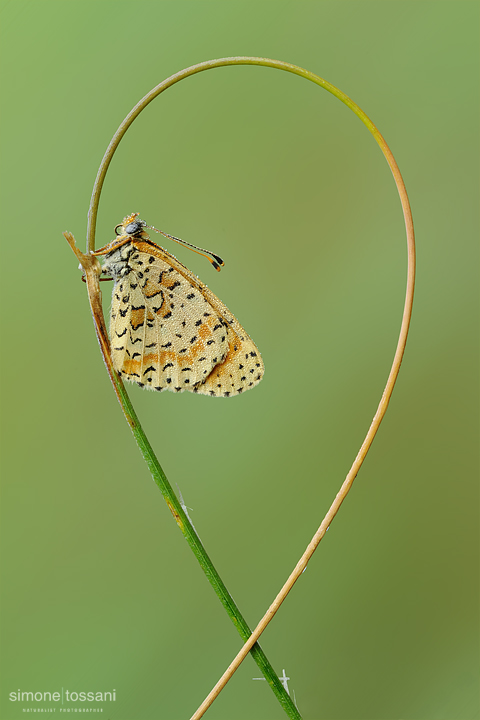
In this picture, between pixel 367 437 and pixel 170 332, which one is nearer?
pixel 367 437

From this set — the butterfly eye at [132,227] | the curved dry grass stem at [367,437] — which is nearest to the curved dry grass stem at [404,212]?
the curved dry grass stem at [367,437]

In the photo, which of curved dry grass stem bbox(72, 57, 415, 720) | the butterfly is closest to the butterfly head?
the butterfly

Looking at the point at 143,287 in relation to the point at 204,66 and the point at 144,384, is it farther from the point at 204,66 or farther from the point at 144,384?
the point at 204,66

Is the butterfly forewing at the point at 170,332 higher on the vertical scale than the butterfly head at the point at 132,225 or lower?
lower

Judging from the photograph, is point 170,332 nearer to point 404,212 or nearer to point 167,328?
point 167,328

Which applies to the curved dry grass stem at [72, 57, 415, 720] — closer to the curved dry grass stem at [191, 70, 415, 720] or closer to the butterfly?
the curved dry grass stem at [191, 70, 415, 720]

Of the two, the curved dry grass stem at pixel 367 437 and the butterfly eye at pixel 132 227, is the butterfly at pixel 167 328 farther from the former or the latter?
the curved dry grass stem at pixel 367 437

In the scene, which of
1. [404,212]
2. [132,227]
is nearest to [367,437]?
[404,212]

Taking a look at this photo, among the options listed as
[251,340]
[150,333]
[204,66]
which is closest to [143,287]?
[150,333]
